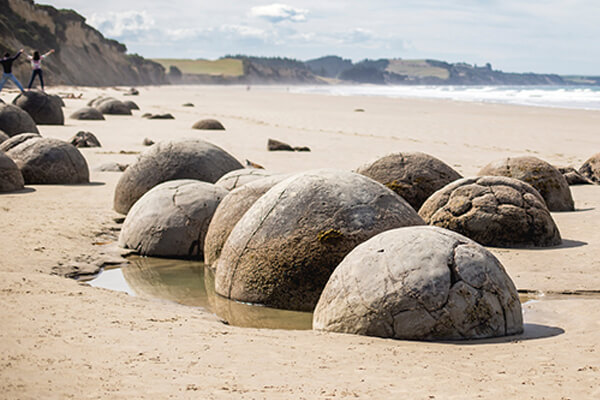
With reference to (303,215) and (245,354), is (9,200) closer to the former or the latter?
(303,215)

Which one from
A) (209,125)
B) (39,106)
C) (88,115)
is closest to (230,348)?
(209,125)

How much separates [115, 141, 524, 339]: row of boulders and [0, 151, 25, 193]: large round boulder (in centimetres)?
368

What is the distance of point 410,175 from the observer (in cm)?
930

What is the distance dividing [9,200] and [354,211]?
20.5 feet

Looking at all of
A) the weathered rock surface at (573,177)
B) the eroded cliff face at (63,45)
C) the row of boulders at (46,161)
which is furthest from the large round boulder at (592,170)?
the eroded cliff face at (63,45)

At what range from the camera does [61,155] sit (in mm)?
11828

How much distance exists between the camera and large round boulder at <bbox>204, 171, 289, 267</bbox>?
6.97 meters

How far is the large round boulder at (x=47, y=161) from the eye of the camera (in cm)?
1164

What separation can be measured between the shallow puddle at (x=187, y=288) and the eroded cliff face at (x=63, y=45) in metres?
45.1

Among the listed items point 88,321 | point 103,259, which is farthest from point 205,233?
point 88,321

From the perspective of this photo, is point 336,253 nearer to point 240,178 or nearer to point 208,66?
point 240,178

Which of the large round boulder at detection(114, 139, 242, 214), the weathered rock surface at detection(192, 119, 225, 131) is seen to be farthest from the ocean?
the large round boulder at detection(114, 139, 242, 214)

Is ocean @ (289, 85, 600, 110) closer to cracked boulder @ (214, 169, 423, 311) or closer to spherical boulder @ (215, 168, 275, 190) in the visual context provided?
spherical boulder @ (215, 168, 275, 190)

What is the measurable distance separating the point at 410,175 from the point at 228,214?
320 centimetres
